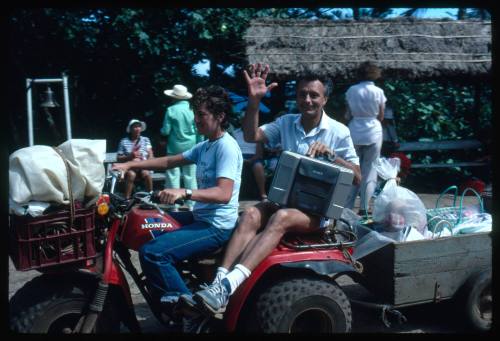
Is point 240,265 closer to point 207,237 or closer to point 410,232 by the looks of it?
point 207,237

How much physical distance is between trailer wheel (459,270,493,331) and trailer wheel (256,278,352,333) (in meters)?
1.04

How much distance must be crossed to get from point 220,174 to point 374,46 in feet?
25.3

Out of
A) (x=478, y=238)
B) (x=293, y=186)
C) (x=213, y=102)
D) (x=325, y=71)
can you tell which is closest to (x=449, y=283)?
(x=478, y=238)

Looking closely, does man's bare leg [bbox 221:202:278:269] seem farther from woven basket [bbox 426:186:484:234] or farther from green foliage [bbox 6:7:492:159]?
green foliage [bbox 6:7:492:159]

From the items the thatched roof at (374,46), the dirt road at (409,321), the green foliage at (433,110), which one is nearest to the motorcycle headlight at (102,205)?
the dirt road at (409,321)

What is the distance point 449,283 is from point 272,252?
1417 millimetres

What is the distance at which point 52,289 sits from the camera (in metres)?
3.24

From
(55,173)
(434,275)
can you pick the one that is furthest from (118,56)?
(434,275)

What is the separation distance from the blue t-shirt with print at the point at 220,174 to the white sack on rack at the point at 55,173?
708 millimetres

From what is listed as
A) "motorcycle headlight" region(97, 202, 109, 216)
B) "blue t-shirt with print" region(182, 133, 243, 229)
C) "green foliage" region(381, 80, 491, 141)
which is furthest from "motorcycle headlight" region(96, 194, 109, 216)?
"green foliage" region(381, 80, 491, 141)

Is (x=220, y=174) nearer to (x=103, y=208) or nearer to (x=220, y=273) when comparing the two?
(x=220, y=273)

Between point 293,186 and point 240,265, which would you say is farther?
point 293,186

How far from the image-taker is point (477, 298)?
162 inches

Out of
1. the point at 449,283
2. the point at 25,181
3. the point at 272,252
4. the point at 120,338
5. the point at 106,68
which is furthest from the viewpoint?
the point at 106,68
